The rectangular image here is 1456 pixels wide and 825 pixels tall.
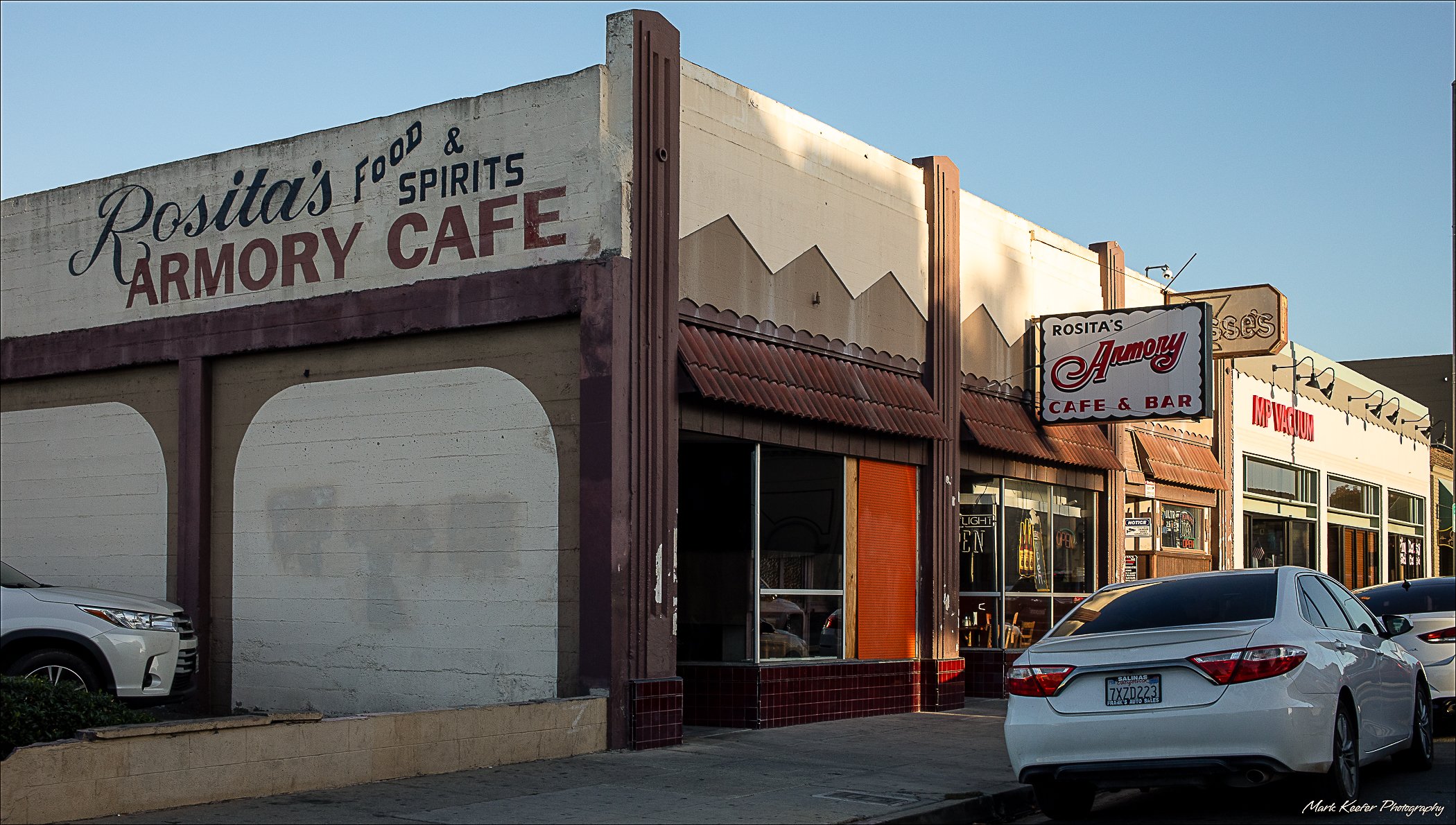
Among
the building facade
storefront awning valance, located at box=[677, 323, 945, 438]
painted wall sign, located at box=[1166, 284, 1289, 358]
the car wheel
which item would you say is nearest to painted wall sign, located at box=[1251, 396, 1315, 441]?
painted wall sign, located at box=[1166, 284, 1289, 358]

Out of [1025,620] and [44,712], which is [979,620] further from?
[44,712]

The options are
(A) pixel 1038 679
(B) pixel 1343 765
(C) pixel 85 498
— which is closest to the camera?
(B) pixel 1343 765

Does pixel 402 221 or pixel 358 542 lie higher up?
pixel 402 221

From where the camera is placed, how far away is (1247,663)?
852 cm

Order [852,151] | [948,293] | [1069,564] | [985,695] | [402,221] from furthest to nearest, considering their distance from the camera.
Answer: [1069,564] → [985,695] → [948,293] → [852,151] → [402,221]

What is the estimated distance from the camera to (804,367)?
15.1 m

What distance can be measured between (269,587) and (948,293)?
858 cm

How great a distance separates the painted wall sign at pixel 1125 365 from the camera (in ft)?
61.6

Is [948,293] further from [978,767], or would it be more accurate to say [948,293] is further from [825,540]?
[978,767]

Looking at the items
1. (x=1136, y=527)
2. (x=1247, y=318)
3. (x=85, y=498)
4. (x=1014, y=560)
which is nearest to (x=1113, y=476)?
(x=1136, y=527)

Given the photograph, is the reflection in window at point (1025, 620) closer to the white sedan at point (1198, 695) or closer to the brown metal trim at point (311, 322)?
the brown metal trim at point (311, 322)

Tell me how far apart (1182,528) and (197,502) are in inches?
656

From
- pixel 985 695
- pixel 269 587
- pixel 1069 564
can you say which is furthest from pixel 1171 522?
pixel 269 587

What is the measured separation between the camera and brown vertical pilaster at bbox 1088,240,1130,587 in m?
21.9
